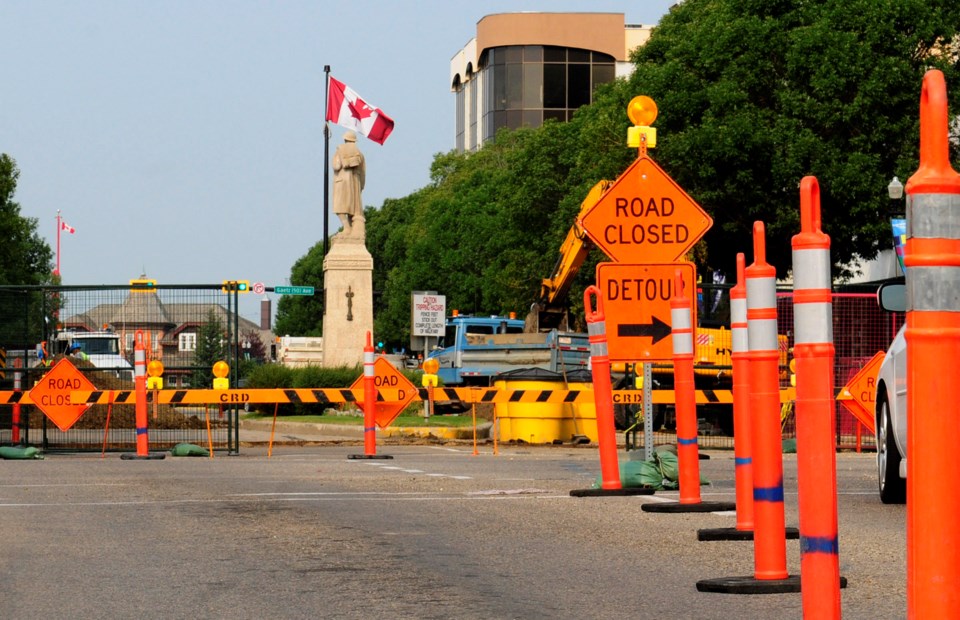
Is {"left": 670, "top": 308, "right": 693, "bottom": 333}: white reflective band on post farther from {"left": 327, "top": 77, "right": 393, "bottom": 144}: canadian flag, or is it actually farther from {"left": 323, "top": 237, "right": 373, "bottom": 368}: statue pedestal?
{"left": 327, "top": 77, "right": 393, "bottom": 144}: canadian flag

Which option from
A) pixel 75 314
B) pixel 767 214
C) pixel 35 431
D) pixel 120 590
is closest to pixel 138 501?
pixel 120 590

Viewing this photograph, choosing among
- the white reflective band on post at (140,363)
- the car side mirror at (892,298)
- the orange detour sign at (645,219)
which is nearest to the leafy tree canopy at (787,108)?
the white reflective band on post at (140,363)

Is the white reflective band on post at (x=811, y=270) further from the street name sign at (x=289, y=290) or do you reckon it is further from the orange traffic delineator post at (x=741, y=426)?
the street name sign at (x=289, y=290)

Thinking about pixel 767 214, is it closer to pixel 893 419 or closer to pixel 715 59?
pixel 715 59

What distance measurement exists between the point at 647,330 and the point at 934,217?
10.1 m

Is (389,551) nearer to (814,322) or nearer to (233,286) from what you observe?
(814,322)

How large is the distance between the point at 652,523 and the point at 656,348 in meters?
2.80

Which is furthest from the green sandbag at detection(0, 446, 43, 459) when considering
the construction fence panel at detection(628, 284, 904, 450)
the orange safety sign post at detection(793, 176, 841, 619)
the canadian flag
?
the canadian flag

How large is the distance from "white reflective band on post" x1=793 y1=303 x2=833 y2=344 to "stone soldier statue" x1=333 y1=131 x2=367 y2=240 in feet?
129

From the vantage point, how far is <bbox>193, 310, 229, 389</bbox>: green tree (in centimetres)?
2483

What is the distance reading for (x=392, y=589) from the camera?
775 cm

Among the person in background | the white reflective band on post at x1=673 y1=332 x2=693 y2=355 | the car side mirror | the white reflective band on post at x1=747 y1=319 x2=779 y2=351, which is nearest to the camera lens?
the white reflective band on post at x1=747 y1=319 x2=779 y2=351

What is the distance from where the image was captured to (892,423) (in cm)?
1257

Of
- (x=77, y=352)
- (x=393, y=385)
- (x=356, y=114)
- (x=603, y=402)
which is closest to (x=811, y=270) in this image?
(x=603, y=402)
